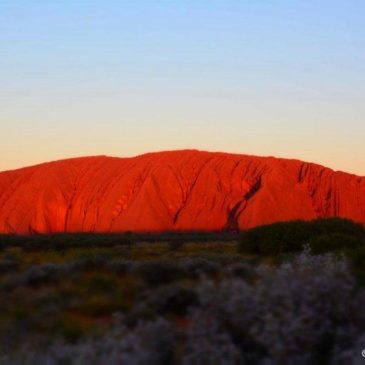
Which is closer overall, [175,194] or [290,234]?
[290,234]

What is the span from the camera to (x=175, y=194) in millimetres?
91125

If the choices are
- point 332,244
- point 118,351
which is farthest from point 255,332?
point 332,244

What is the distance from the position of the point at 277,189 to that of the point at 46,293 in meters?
71.7

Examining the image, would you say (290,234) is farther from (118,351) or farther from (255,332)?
(118,351)

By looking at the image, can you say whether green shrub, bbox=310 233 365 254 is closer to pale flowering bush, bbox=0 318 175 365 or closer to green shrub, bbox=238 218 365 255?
green shrub, bbox=238 218 365 255

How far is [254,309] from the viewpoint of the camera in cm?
904

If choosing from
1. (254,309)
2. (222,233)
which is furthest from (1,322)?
(222,233)

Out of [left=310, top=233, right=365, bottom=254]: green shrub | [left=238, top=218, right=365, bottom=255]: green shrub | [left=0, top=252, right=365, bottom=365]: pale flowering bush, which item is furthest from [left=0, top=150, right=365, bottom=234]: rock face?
[left=0, top=252, right=365, bottom=365]: pale flowering bush

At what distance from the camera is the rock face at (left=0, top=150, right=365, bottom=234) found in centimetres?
8762

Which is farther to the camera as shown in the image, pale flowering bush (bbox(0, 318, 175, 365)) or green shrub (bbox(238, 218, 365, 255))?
green shrub (bbox(238, 218, 365, 255))

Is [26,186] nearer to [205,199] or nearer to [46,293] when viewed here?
[205,199]

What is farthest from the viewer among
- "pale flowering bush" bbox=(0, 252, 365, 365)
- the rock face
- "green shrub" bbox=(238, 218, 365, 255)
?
the rock face

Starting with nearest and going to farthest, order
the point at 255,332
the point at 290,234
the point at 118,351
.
→ the point at 118,351, the point at 255,332, the point at 290,234

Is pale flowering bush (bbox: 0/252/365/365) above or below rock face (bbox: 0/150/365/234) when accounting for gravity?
above
